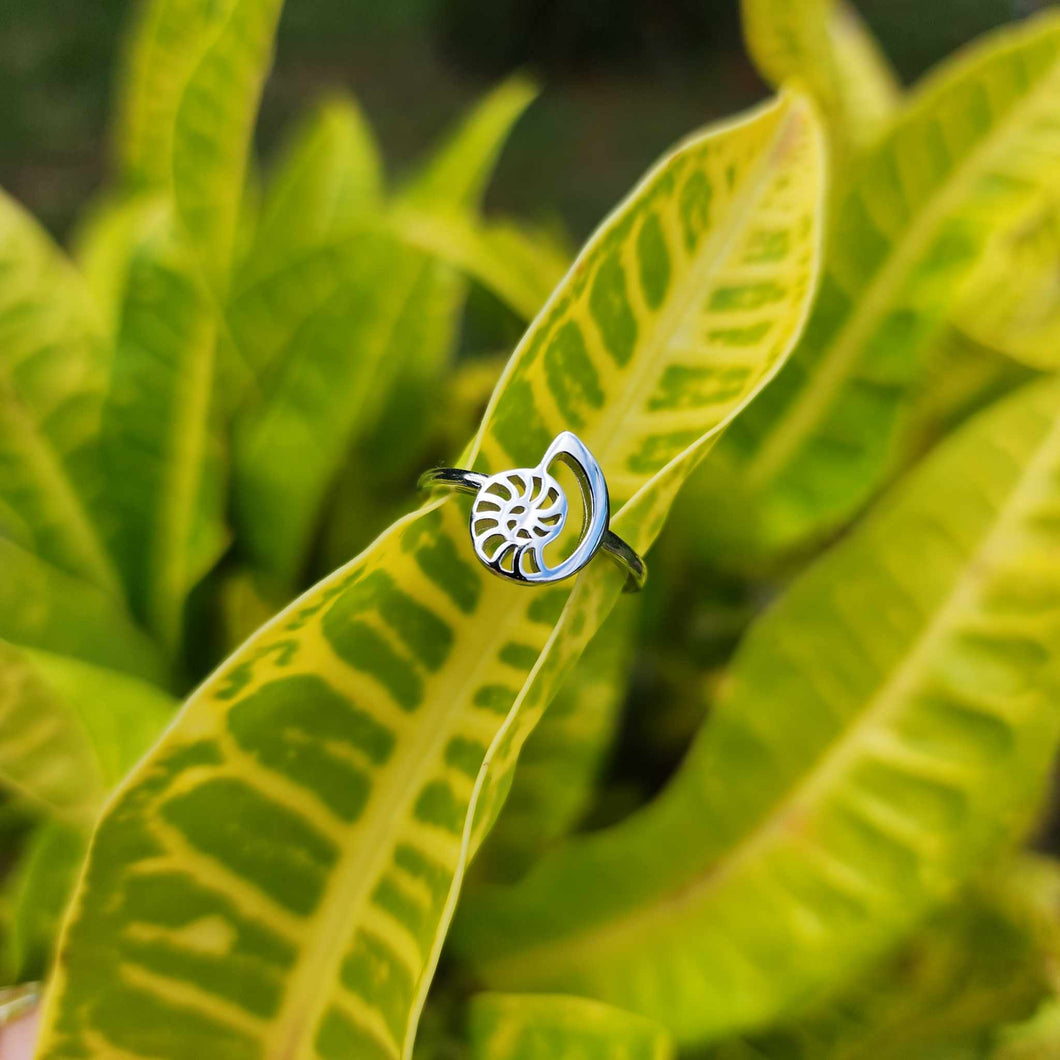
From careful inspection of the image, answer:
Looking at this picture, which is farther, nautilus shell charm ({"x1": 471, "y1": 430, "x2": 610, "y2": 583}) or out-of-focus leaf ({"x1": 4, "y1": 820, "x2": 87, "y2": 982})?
out-of-focus leaf ({"x1": 4, "y1": 820, "x2": 87, "y2": 982})

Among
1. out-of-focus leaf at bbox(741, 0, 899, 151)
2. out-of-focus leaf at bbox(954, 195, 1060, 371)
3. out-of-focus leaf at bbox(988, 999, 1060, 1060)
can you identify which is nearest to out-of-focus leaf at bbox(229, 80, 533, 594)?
out-of-focus leaf at bbox(741, 0, 899, 151)

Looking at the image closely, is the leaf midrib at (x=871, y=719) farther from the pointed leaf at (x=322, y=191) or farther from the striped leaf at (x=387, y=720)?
the pointed leaf at (x=322, y=191)

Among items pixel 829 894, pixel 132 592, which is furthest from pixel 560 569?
pixel 132 592

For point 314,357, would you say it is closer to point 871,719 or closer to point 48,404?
point 48,404

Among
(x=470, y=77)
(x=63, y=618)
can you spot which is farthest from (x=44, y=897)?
(x=470, y=77)

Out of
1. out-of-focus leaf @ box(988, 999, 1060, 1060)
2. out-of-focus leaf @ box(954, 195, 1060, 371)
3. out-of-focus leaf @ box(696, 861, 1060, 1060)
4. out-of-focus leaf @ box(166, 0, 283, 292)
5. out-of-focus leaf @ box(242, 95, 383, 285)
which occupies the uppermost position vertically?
out-of-focus leaf @ box(166, 0, 283, 292)

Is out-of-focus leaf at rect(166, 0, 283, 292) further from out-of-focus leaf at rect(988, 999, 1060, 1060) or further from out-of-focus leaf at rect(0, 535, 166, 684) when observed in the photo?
out-of-focus leaf at rect(988, 999, 1060, 1060)

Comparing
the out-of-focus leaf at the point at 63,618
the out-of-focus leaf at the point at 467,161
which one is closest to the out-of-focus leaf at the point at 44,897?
the out-of-focus leaf at the point at 63,618

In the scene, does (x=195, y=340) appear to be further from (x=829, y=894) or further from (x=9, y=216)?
(x=829, y=894)
